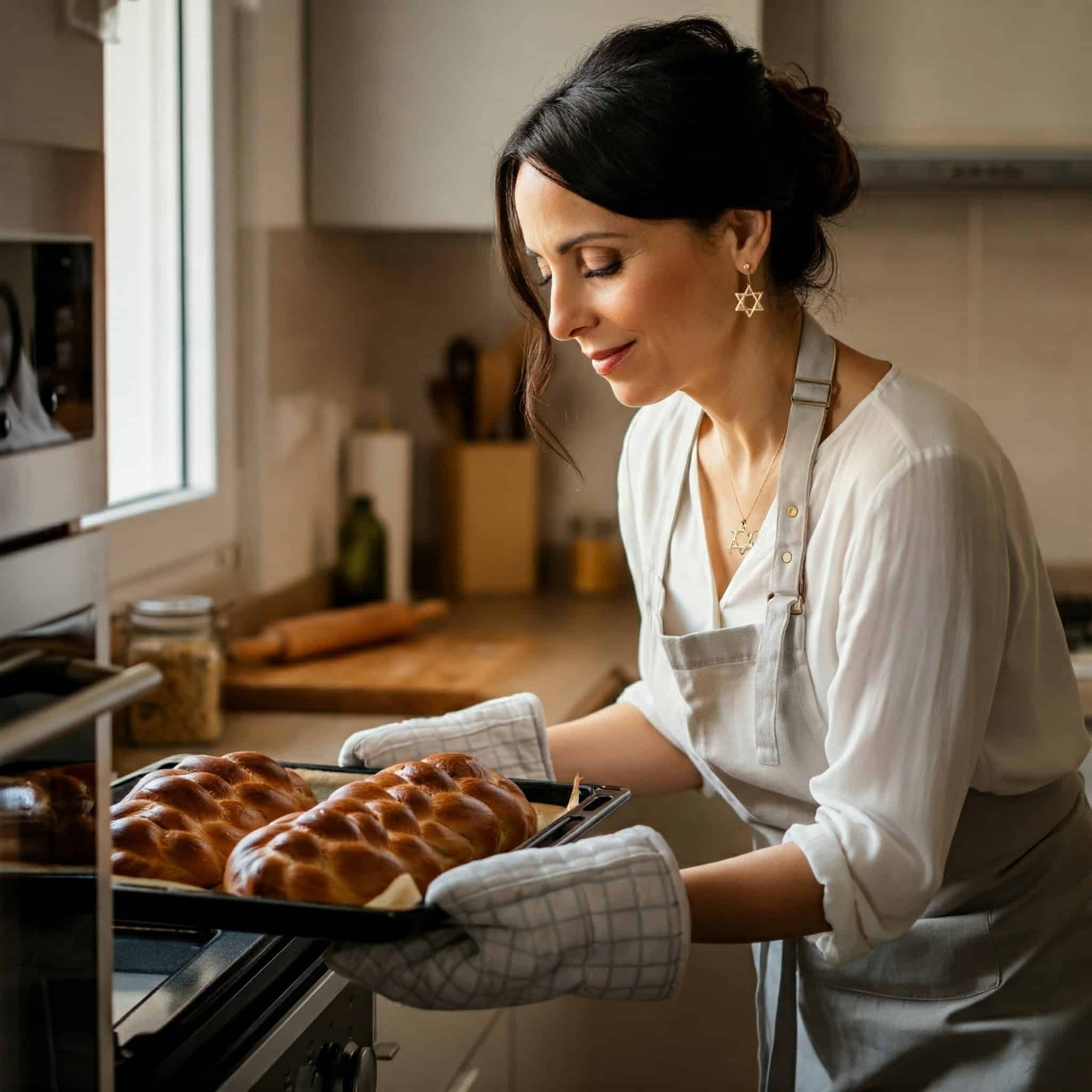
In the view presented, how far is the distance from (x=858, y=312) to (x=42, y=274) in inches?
87.3

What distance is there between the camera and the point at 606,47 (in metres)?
1.29

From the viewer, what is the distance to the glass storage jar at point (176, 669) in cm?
186

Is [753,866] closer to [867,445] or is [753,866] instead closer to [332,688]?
[867,445]

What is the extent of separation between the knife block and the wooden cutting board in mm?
533

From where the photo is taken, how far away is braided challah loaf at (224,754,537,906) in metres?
0.94

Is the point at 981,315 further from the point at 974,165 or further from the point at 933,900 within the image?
the point at 933,900

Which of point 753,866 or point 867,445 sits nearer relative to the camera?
point 753,866

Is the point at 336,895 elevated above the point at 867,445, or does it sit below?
below

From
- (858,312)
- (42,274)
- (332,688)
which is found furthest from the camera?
(858,312)

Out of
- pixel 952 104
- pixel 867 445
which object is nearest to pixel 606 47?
pixel 867 445

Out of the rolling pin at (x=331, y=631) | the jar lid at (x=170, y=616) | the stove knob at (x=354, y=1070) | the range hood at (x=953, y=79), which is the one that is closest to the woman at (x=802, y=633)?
the stove knob at (x=354, y=1070)

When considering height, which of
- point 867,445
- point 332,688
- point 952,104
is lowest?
point 332,688

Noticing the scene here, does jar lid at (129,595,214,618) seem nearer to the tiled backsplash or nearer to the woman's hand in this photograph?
the woman's hand

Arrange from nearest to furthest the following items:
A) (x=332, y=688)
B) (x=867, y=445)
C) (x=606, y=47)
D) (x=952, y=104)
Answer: (x=867, y=445), (x=606, y=47), (x=332, y=688), (x=952, y=104)
